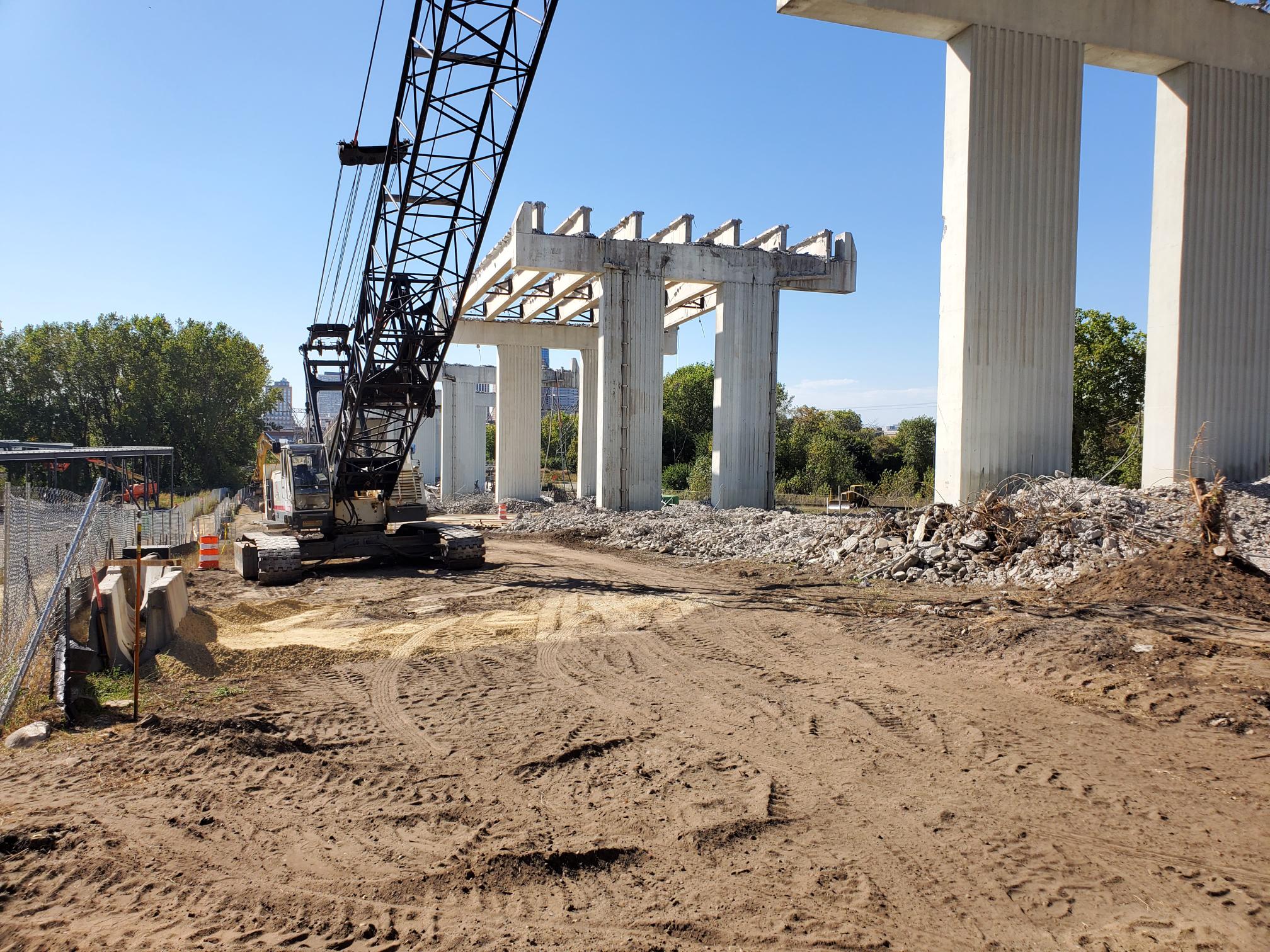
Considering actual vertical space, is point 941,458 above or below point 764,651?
above

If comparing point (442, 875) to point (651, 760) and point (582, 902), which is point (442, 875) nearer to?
point (582, 902)

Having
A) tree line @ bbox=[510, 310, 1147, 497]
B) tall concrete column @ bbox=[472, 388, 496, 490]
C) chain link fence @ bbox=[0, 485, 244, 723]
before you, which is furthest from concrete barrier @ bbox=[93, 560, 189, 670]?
tall concrete column @ bbox=[472, 388, 496, 490]

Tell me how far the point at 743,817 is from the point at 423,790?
2.07m

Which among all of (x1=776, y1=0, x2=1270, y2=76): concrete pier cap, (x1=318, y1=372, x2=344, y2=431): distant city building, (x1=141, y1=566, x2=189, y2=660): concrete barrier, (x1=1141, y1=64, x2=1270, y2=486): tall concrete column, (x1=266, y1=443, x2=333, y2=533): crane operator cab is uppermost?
(x1=776, y1=0, x2=1270, y2=76): concrete pier cap

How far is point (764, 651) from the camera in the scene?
9234 millimetres

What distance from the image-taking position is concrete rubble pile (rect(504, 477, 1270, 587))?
12500mm

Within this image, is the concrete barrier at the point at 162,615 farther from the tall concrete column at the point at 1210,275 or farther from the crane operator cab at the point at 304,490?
the tall concrete column at the point at 1210,275

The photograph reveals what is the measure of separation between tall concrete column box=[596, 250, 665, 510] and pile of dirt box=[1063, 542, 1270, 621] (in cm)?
1582

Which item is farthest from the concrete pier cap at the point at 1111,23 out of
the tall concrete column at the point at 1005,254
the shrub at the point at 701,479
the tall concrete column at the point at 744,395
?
the shrub at the point at 701,479

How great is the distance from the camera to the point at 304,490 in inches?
635

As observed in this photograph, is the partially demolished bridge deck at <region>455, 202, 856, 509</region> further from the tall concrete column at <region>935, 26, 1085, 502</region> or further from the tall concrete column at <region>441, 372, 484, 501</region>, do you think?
Result: the tall concrete column at <region>441, 372, 484, 501</region>

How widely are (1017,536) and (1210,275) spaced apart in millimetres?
8058

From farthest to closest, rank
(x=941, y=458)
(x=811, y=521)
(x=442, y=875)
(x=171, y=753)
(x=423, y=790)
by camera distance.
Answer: (x=811, y=521)
(x=941, y=458)
(x=171, y=753)
(x=423, y=790)
(x=442, y=875)

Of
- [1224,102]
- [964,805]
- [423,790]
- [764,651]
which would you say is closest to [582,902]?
[423,790]
